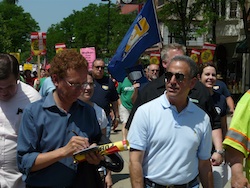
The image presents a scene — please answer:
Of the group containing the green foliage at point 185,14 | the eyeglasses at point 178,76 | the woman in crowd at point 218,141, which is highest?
the green foliage at point 185,14

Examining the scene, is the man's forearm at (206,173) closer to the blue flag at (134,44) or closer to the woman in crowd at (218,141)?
the woman in crowd at (218,141)

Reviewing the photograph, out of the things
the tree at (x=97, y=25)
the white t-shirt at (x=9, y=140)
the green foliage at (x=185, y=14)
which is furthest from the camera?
the tree at (x=97, y=25)

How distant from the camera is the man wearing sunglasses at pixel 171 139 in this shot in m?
3.47

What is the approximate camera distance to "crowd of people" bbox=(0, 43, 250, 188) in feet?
9.39

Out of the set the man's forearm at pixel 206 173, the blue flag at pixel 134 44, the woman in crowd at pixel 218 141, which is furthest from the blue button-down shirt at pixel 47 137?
the blue flag at pixel 134 44

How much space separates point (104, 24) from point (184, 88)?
150ft

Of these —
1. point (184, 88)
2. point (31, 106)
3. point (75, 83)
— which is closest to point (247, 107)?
point (184, 88)

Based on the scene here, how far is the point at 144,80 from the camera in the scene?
6.11 meters

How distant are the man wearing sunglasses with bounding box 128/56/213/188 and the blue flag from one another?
2.92 meters

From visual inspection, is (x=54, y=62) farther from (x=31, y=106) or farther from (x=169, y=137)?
(x=169, y=137)

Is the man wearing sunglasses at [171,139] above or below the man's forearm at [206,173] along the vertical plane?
above

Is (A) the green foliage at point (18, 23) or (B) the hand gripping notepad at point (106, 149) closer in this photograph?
(B) the hand gripping notepad at point (106, 149)

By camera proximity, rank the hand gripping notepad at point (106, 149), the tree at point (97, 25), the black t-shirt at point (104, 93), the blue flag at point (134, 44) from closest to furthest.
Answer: the hand gripping notepad at point (106, 149) → the blue flag at point (134, 44) → the black t-shirt at point (104, 93) → the tree at point (97, 25)

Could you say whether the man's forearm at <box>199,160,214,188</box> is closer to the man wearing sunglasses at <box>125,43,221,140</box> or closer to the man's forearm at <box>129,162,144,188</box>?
the man's forearm at <box>129,162,144,188</box>
